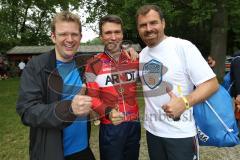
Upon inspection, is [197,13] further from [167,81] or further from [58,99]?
[58,99]

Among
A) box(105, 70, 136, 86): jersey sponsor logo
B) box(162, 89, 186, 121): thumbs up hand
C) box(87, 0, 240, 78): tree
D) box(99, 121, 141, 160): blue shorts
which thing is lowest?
box(99, 121, 141, 160): blue shorts

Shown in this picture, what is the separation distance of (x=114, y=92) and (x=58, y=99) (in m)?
0.96

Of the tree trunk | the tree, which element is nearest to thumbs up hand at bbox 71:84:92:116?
the tree

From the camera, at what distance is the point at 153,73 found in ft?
11.1

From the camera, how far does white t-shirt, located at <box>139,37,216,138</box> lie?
3133mm

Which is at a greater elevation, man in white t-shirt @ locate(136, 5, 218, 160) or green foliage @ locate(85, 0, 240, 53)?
green foliage @ locate(85, 0, 240, 53)

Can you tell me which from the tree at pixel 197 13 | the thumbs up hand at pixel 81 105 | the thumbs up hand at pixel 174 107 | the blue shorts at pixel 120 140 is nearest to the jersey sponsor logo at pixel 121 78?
the blue shorts at pixel 120 140

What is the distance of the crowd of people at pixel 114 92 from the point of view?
103 inches

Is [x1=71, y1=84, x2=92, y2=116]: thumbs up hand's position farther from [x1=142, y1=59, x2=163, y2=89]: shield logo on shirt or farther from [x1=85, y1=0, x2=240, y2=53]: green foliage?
[x1=85, y1=0, x2=240, y2=53]: green foliage

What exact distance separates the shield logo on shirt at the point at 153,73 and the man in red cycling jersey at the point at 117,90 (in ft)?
0.69

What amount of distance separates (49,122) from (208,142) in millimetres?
1536

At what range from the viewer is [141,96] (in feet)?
12.1

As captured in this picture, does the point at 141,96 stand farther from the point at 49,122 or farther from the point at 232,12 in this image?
the point at 232,12

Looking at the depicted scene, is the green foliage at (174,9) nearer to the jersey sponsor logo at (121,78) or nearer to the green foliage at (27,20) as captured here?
the green foliage at (27,20)
